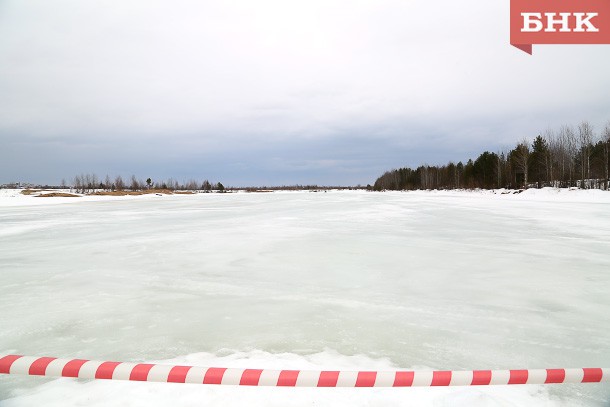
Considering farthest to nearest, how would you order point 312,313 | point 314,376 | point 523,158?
point 523,158, point 312,313, point 314,376

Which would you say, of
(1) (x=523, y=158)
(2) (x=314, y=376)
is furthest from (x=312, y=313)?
(1) (x=523, y=158)

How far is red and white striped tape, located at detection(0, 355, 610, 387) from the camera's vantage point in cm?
201

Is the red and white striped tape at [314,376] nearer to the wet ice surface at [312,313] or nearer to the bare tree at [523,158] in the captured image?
the wet ice surface at [312,313]

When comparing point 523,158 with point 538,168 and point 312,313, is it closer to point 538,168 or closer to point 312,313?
point 538,168

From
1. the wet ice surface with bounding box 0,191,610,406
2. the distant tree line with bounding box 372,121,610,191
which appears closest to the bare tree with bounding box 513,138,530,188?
the distant tree line with bounding box 372,121,610,191

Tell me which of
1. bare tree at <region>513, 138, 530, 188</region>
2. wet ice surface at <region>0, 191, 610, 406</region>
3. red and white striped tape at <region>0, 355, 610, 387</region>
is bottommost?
wet ice surface at <region>0, 191, 610, 406</region>

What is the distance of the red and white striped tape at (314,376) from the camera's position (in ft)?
6.61

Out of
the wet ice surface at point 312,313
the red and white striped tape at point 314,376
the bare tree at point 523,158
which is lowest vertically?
the wet ice surface at point 312,313

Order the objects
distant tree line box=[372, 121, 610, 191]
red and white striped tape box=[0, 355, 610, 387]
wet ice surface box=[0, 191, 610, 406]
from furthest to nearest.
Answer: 1. distant tree line box=[372, 121, 610, 191]
2. wet ice surface box=[0, 191, 610, 406]
3. red and white striped tape box=[0, 355, 610, 387]

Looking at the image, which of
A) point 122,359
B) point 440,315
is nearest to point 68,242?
point 122,359

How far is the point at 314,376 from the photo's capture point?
203 centimetres

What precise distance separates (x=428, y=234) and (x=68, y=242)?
30.1 ft

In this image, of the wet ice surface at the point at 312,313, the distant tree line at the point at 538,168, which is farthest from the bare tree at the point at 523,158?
the wet ice surface at the point at 312,313

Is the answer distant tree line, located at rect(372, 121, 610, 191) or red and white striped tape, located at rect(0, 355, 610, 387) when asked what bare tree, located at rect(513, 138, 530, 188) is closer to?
distant tree line, located at rect(372, 121, 610, 191)
